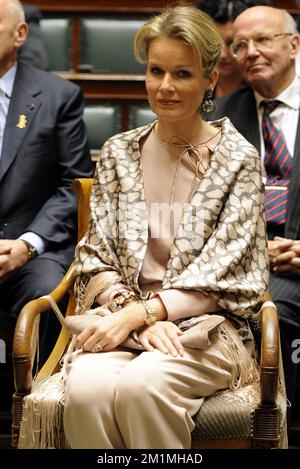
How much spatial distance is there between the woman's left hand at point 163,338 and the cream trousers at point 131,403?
0.08 feet

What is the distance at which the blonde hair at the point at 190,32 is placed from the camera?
2238 mm

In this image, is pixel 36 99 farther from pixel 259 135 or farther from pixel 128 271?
pixel 128 271

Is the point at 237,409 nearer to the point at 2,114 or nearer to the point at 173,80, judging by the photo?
the point at 173,80

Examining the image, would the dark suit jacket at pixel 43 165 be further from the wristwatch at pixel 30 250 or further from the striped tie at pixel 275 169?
A: the striped tie at pixel 275 169

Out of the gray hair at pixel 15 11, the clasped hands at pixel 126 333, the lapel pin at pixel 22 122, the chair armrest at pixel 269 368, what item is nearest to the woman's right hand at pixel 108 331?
the clasped hands at pixel 126 333

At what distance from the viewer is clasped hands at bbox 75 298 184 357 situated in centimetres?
210

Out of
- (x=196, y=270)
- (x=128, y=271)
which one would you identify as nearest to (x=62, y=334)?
(x=128, y=271)

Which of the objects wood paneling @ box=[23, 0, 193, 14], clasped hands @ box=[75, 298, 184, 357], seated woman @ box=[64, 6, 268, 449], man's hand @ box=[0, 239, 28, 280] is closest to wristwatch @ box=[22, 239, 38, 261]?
man's hand @ box=[0, 239, 28, 280]

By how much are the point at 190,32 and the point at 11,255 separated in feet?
3.47

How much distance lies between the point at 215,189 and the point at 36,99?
3.51ft

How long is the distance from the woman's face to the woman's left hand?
1.84 feet

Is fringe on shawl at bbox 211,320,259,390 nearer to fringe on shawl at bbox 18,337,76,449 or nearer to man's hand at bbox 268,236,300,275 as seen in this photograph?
fringe on shawl at bbox 18,337,76,449

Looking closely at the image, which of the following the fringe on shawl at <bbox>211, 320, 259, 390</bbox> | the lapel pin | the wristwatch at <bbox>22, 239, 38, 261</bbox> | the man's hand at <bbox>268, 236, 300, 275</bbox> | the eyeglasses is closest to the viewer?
the fringe on shawl at <bbox>211, 320, 259, 390</bbox>

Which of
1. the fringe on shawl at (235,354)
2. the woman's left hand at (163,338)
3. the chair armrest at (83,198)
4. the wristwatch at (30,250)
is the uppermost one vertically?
the chair armrest at (83,198)
